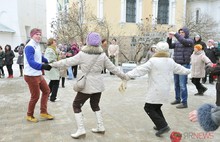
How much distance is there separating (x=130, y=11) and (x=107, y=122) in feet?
73.2

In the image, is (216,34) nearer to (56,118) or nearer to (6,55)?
(6,55)

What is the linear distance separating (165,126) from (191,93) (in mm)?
4448

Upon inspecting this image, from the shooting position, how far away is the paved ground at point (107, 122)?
16.3 ft

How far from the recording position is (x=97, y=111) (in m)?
5.04

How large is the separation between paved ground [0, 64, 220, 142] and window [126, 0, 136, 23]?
1898cm

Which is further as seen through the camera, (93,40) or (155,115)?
(155,115)

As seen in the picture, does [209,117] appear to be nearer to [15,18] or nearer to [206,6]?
[206,6]

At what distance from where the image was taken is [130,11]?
26984 millimetres

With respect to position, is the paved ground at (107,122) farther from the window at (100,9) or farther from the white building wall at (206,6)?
the white building wall at (206,6)

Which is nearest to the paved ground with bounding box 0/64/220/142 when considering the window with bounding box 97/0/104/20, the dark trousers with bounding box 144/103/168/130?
the dark trousers with bounding box 144/103/168/130

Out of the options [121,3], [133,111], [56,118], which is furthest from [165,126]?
[121,3]

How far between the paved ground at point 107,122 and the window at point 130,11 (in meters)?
19.0
